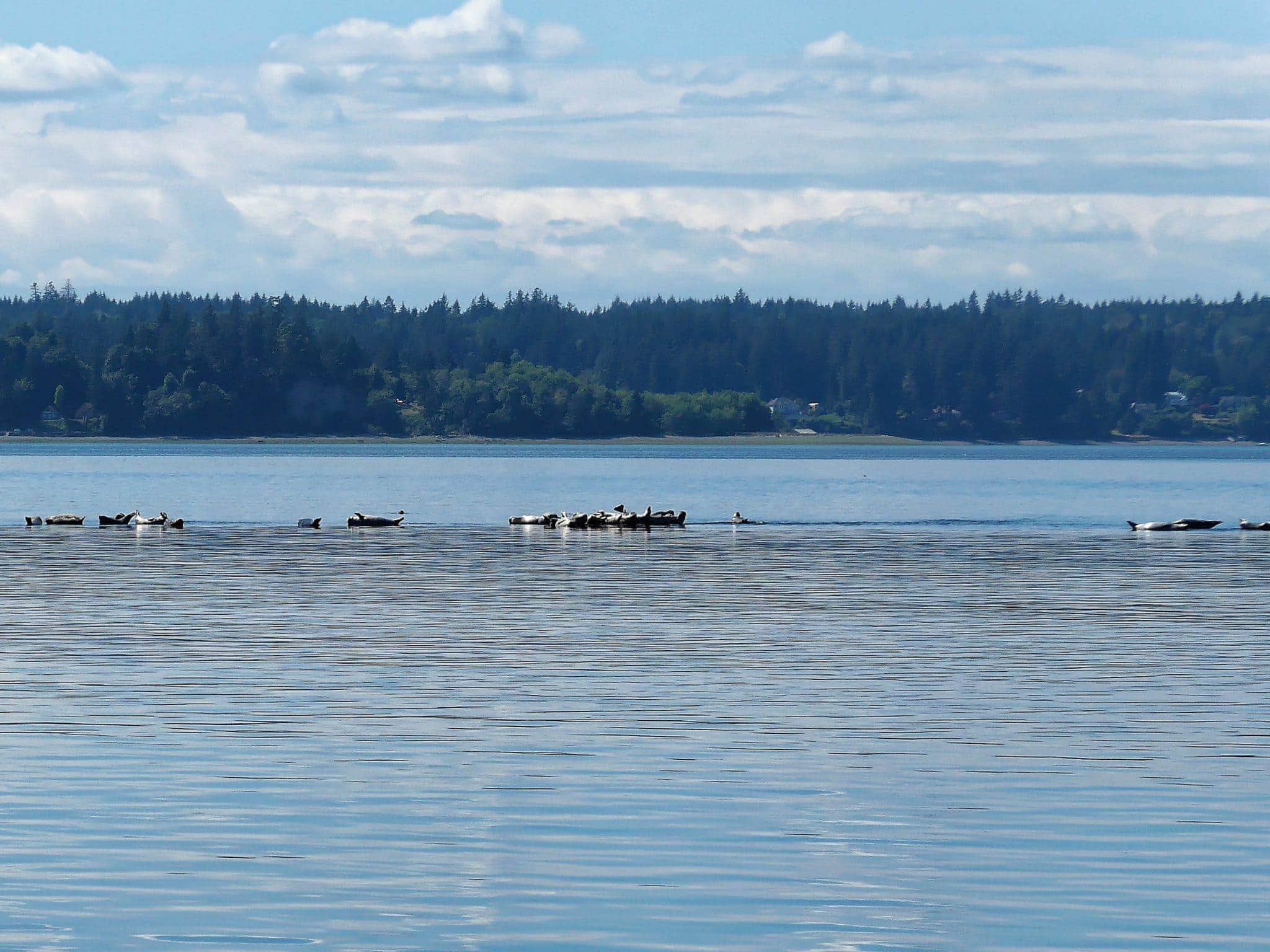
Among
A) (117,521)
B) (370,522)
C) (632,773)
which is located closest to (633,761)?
(632,773)

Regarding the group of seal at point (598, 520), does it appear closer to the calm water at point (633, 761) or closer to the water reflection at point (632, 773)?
the calm water at point (633, 761)

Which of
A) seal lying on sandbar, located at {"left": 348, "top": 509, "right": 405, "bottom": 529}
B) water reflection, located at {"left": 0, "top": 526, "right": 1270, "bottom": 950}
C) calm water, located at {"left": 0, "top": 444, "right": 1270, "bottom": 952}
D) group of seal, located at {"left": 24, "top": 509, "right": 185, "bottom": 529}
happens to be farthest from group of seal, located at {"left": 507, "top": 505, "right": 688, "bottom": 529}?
water reflection, located at {"left": 0, "top": 526, "right": 1270, "bottom": 950}

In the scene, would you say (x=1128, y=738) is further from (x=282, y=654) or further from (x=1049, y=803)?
(x=282, y=654)

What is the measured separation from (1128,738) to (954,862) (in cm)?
794

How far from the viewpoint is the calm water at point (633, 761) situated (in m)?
16.7

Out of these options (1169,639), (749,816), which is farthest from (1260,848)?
(1169,639)

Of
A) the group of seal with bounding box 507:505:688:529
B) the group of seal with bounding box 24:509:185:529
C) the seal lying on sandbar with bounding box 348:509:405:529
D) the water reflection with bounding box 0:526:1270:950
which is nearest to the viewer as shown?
the water reflection with bounding box 0:526:1270:950

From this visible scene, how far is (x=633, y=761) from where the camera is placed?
77.9 ft

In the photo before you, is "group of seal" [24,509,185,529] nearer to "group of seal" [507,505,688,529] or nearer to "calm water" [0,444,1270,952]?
"group of seal" [507,505,688,529]

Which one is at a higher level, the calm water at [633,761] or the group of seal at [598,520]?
the group of seal at [598,520]

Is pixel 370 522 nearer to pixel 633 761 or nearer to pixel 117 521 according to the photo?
pixel 117 521

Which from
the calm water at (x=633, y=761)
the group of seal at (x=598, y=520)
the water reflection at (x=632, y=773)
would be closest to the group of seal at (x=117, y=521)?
the group of seal at (x=598, y=520)

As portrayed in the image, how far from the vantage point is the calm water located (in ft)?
54.8

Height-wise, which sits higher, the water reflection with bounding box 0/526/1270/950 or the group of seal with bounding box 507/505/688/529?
the group of seal with bounding box 507/505/688/529
